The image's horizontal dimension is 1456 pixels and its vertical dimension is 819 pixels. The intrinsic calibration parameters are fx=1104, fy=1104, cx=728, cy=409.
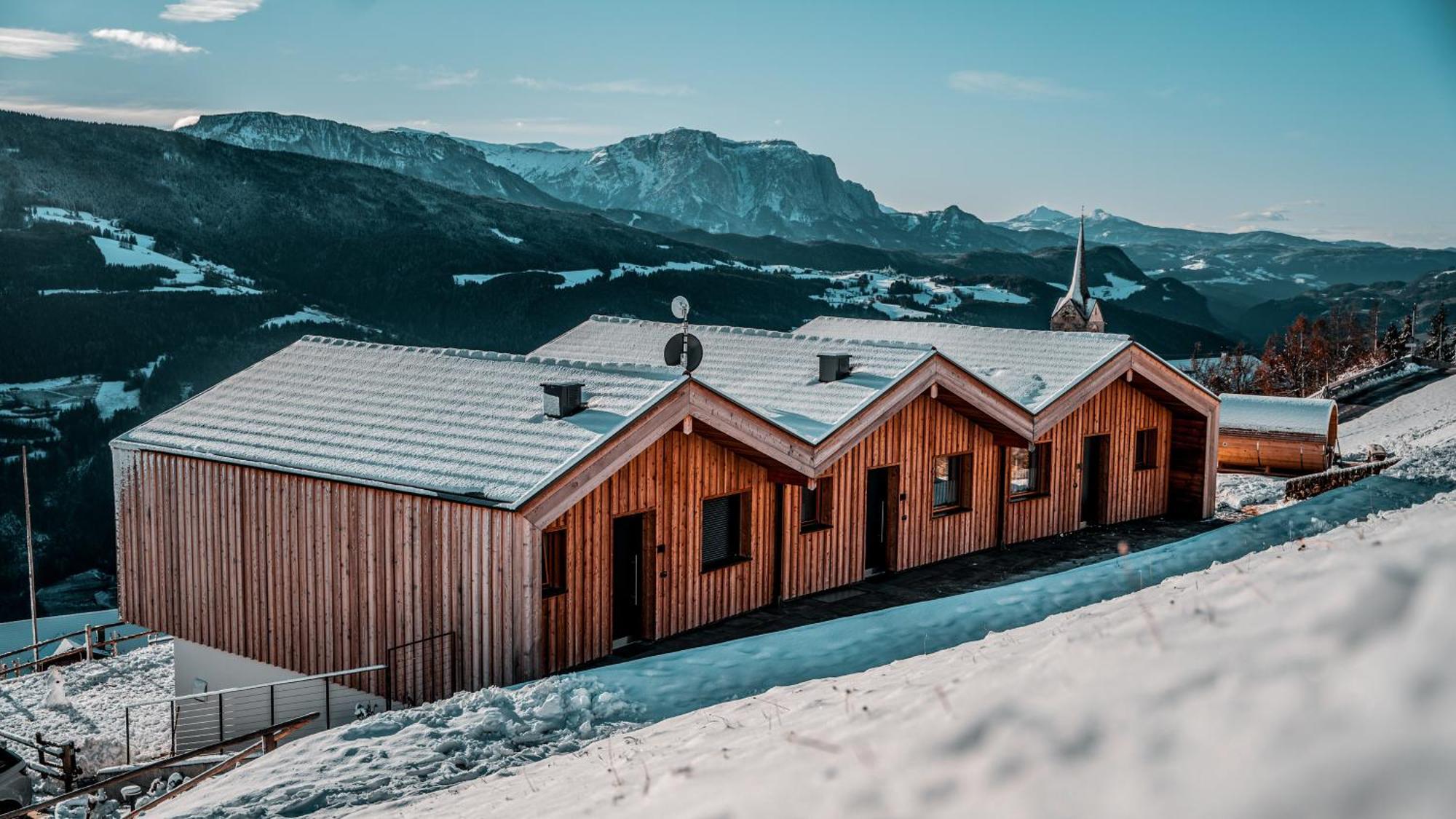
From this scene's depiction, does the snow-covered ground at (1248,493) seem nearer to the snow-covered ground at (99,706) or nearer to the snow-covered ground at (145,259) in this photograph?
the snow-covered ground at (99,706)

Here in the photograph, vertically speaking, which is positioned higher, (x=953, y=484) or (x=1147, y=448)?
(x=1147, y=448)

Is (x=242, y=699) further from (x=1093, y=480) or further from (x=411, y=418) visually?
(x=1093, y=480)

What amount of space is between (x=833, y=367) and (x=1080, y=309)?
30155 millimetres

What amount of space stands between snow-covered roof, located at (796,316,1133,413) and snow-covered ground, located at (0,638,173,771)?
549 inches

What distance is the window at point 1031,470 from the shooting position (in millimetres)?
19484

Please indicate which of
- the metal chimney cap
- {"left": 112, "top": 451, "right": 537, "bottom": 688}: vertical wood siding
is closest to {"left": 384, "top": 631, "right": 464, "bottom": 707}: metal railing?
{"left": 112, "top": 451, "right": 537, "bottom": 688}: vertical wood siding

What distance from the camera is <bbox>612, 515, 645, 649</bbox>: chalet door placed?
1397 centimetres

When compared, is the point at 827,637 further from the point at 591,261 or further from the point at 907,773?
the point at 591,261

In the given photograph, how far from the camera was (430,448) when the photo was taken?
13578 millimetres

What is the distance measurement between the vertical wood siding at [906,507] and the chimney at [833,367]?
44.9 inches

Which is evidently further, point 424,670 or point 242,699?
point 242,699

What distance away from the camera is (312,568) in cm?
1418

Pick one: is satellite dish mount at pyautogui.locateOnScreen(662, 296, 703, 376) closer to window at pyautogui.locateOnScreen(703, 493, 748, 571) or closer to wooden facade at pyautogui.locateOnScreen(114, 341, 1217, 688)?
wooden facade at pyautogui.locateOnScreen(114, 341, 1217, 688)

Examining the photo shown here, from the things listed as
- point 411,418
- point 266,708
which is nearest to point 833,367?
point 411,418
